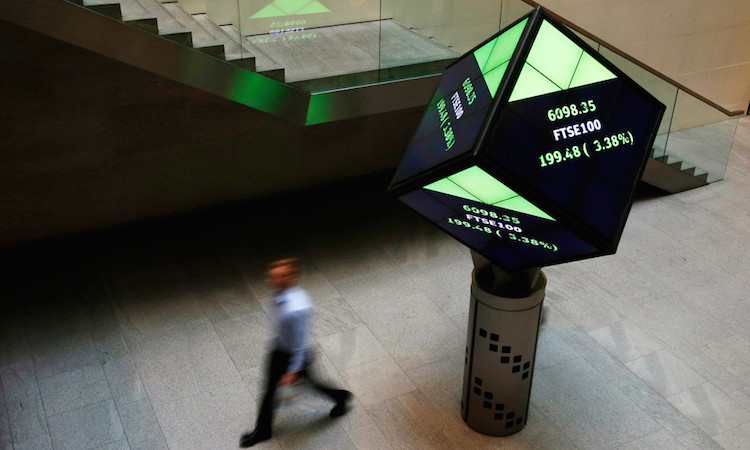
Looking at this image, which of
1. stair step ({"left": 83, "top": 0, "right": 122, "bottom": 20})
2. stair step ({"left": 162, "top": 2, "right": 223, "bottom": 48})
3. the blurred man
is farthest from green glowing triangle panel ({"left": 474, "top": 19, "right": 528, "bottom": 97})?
stair step ({"left": 83, "top": 0, "right": 122, "bottom": 20})

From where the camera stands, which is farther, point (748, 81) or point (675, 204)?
point (748, 81)

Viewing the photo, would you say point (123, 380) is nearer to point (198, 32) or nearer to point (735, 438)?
point (198, 32)

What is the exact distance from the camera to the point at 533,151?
215 inches

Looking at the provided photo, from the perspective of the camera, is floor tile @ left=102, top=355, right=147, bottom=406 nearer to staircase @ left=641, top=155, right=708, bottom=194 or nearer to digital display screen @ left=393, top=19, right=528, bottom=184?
digital display screen @ left=393, top=19, right=528, bottom=184

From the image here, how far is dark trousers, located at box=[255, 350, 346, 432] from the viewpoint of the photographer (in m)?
6.89

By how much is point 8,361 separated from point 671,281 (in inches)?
312

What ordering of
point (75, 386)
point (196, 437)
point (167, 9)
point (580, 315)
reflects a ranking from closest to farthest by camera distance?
1. point (196, 437)
2. point (75, 386)
3. point (167, 9)
4. point (580, 315)

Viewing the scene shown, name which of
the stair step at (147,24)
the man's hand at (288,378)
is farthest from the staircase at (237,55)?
the man's hand at (288,378)

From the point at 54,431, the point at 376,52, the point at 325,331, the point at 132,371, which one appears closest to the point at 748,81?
the point at 376,52

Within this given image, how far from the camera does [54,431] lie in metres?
7.22

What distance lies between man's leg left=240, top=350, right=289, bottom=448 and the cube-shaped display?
1904 mm

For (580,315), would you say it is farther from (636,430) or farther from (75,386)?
(75,386)

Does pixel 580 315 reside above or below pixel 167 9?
below

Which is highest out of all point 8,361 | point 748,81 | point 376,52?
point 376,52
